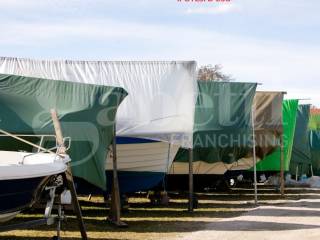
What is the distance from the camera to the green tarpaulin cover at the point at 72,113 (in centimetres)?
1003

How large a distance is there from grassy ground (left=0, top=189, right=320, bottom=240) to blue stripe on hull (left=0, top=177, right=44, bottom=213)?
2.27m

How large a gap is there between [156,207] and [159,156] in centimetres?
171

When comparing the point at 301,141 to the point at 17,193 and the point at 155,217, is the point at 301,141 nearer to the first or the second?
the point at 155,217

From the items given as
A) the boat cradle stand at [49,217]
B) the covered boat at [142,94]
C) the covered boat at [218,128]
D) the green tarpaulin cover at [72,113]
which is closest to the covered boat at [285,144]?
the covered boat at [218,128]

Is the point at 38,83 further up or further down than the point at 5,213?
further up

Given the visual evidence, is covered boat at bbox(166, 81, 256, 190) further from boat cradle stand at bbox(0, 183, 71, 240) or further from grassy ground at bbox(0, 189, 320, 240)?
boat cradle stand at bbox(0, 183, 71, 240)

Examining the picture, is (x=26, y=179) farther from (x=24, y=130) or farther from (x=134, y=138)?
(x=134, y=138)

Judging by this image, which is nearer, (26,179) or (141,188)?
(26,179)

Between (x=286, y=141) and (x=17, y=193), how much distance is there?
12.7 metres

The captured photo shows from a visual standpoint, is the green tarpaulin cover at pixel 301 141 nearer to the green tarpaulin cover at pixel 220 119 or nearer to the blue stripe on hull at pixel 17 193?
the green tarpaulin cover at pixel 220 119

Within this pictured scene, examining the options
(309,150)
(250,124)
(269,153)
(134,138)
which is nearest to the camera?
(134,138)

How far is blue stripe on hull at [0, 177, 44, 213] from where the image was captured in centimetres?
696

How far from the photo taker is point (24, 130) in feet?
32.7

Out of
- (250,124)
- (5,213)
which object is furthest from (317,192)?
(5,213)
